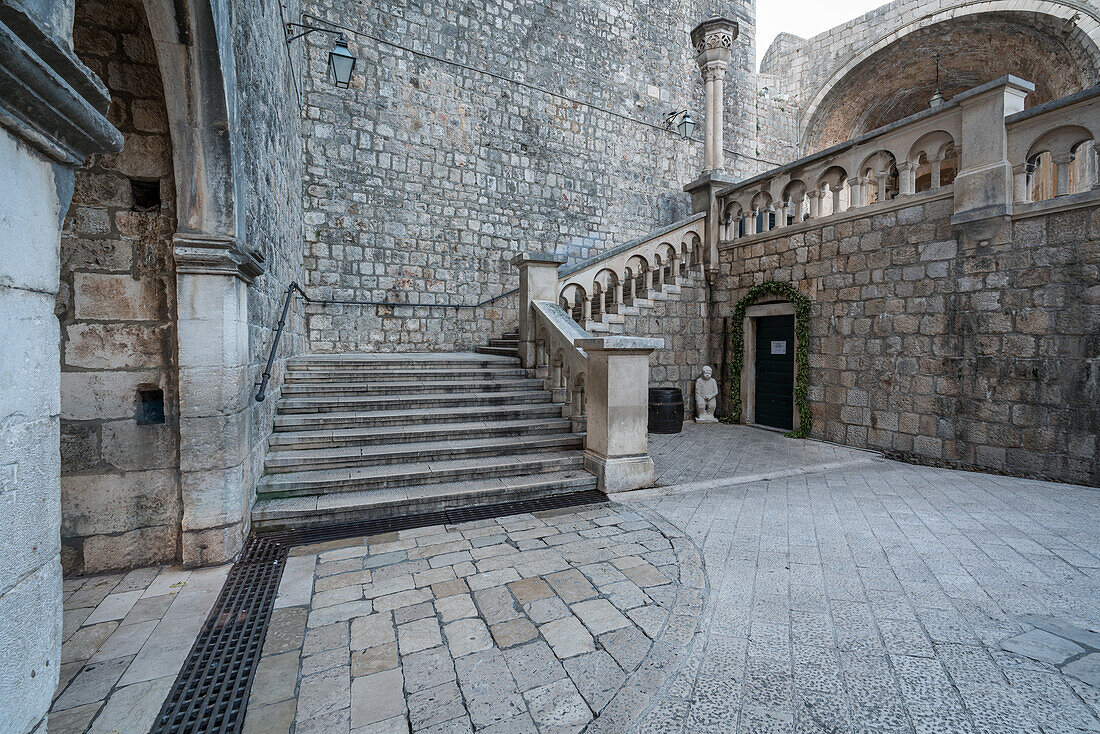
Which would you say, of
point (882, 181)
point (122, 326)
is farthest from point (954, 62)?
point (122, 326)

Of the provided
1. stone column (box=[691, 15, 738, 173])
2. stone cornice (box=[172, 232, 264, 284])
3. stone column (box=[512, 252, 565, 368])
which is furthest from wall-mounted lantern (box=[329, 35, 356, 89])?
stone column (box=[691, 15, 738, 173])

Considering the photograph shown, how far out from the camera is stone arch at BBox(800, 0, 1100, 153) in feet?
28.1

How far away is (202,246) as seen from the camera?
300cm

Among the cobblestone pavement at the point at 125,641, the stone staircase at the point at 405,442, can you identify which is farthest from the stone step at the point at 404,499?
the cobblestone pavement at the point at 125,641

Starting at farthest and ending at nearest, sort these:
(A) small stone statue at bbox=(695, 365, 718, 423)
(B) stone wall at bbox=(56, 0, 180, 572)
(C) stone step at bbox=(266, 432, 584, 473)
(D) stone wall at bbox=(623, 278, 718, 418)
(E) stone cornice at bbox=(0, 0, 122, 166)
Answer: (A) small stone statue at bbox=(695, 365, 718, 423), (D) stone wall at bbox=(623, 278, 718, 418), (C) stone step at bbox=(266, 432, 584, 473), (B) stone wall at bbox=(56, 0, 180, 572), (E) stone cornice at bbox=(0, 0, 122, 166)

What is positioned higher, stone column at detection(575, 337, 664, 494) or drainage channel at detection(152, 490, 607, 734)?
stone column at detection(575, 337, 664, 494)

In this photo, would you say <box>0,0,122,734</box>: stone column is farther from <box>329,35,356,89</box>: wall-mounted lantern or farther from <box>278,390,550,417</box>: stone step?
<box>329,35,356,89</box>: wall-mounted lantern

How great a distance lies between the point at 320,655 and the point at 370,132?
8769 mm

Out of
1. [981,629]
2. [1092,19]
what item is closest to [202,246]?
[981,629]

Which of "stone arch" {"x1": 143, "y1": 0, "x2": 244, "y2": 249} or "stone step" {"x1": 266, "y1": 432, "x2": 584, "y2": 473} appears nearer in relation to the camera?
"stone arch" {"x1": 143, "y1": 0, "x2": 244, "y2": 249}

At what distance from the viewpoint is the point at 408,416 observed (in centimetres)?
488

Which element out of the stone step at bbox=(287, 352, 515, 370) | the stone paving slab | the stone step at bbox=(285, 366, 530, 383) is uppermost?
the stone step at bbox=(287, 352, 515, 370)

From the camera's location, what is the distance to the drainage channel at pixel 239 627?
70.4 inches

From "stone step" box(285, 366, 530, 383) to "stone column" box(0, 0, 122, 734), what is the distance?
4.26 meters
